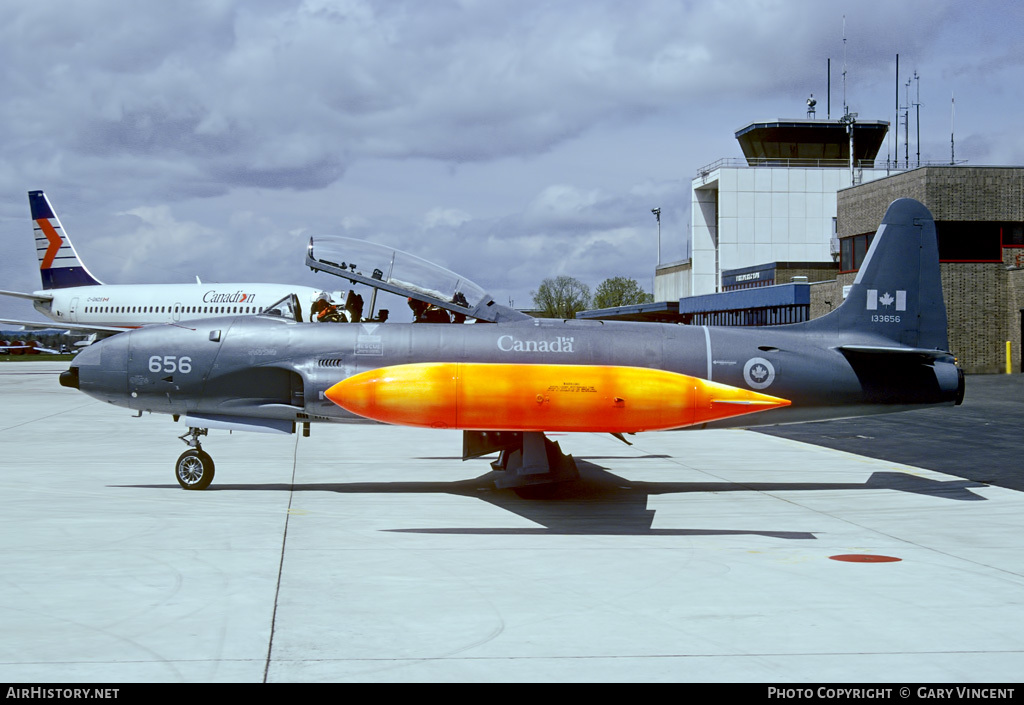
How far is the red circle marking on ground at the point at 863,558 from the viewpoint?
8430 millimetres

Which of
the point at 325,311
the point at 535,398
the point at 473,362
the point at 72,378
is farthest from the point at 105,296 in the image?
the point at 535,398

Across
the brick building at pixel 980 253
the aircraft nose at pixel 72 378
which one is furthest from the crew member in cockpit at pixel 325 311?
the brick building at pixel 980 253

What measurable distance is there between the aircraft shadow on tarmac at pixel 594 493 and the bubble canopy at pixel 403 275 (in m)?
2.37

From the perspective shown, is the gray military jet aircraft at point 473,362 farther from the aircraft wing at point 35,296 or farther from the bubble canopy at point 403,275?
the aircraft wing at point 35,296

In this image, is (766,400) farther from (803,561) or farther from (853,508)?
(803,561)

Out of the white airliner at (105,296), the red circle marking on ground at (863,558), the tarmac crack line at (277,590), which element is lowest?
the red circle marking on ground at (863,558)

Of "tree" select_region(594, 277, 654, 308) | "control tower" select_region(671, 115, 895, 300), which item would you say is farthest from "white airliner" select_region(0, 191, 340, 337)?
"tree" select_region(594, 277, 654, 308)

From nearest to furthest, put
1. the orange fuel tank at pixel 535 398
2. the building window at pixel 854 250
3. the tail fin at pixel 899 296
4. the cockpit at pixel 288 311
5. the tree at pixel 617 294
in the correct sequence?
the orange fuel tank at pixel 535 398 < the cockpit at pixel 288 311 < the tail fin at pixel 899 296 < the building window at pixel 854 250 < the tree at pixel 617 294

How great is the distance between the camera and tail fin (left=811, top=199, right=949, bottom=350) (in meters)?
13.2

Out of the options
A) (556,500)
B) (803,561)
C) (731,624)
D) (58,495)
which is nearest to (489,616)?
(731,624)

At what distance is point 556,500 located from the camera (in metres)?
11.9

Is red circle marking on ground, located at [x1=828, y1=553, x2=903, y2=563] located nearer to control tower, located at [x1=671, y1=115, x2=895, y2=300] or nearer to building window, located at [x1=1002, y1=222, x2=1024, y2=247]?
building window, located at [x1=1002, y1=222, x2=1024, y2=247]

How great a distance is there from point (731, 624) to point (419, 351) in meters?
6.30

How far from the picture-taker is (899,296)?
13.2 m
